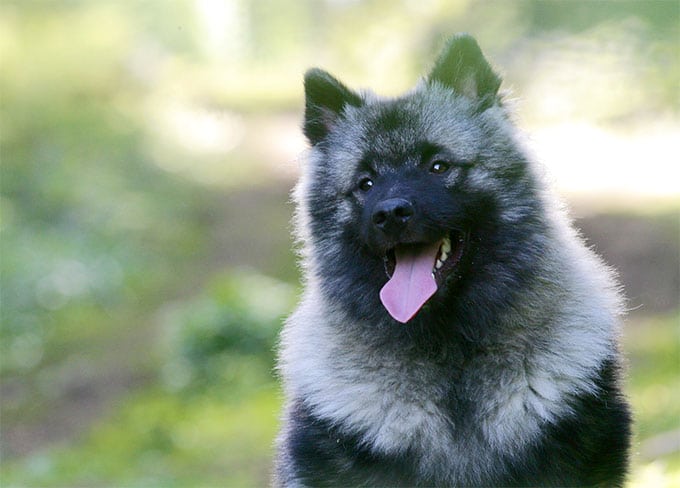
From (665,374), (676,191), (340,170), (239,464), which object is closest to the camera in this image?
(340,170)

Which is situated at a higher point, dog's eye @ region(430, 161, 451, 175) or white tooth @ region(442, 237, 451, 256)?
dog's eye @ region(430, 161, 451, 175)

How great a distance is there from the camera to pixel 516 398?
463 cm

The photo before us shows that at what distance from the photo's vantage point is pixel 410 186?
15.5 ft

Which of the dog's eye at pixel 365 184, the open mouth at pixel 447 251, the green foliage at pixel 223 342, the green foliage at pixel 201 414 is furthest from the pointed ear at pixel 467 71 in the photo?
the green foliage at pixel 223 342

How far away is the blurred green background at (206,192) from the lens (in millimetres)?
10523

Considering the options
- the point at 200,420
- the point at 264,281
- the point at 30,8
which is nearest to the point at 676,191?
the point at 264,281

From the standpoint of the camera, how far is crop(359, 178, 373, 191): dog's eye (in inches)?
195

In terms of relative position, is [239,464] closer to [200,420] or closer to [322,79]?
[200,420]

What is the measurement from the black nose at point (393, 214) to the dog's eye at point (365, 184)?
0.35m

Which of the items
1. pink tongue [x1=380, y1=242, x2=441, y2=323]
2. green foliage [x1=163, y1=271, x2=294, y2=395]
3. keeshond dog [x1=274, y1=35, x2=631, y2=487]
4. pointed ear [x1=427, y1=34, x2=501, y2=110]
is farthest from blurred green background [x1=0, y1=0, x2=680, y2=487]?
pink tongue [x1=380, y1=242, x2=441, y2=323]

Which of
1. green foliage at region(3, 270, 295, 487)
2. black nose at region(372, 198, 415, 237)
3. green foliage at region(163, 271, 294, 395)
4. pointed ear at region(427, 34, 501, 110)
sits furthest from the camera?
green foliage at region(163, 271, 294, 395)

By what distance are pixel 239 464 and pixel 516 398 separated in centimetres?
519

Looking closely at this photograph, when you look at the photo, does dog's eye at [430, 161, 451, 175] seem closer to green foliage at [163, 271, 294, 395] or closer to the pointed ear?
the pointed ear

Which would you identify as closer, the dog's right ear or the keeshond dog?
the keeshond dog
